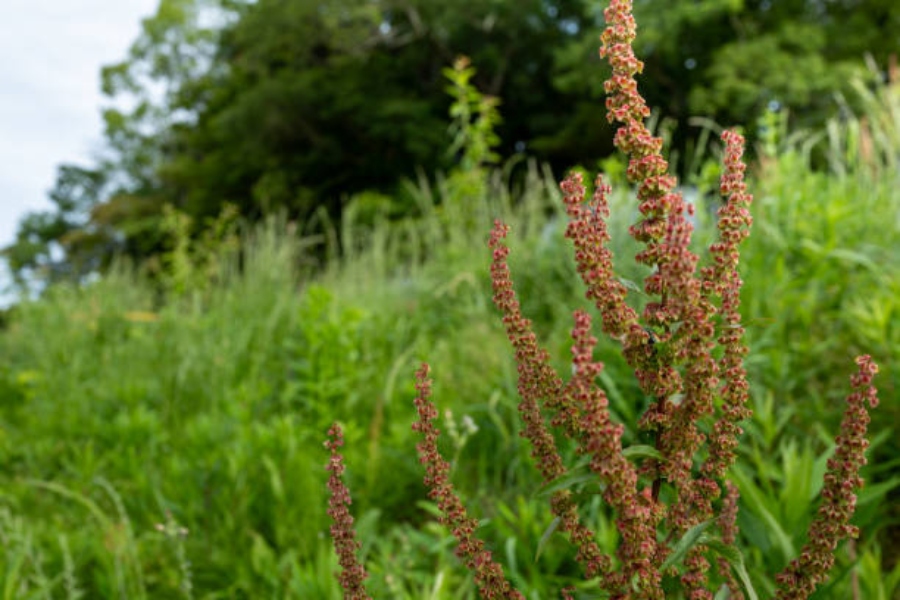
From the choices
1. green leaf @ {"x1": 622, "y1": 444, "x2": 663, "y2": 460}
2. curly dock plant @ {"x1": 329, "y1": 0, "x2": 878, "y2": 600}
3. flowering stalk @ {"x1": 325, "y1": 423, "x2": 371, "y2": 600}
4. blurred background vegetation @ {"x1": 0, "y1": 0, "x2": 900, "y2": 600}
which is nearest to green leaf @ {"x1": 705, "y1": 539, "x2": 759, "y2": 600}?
curly dock plant @ {"x1": 329, "y1": 0, "x2": 878, "y2": 600}

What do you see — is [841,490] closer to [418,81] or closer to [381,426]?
[381,426]

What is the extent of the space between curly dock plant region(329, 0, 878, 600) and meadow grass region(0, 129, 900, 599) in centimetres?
52

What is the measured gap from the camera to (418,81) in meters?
24.6

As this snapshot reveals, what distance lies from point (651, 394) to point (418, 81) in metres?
24.6

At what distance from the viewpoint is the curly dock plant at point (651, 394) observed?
932 mm

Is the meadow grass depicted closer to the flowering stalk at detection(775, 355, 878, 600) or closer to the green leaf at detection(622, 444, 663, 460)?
the flowering stalk at detection(775, 355, 878, 600)

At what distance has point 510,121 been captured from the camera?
24.5 meters

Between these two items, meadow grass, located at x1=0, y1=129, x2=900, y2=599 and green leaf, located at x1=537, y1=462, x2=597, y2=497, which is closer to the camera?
green leaf, located at x1=537, y1=462, x2=597, y2=497

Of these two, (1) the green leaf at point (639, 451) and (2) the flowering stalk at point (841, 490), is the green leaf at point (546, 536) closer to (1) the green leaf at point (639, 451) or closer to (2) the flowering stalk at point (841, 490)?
(1) the green leaf at point (639, 451)

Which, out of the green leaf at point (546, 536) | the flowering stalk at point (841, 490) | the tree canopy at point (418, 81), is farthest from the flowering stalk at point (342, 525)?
the tree canopy at point (418, 81)

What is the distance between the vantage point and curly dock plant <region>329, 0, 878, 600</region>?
0.93 m

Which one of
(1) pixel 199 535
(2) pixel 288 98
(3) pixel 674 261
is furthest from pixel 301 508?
(2) pixel 288 98

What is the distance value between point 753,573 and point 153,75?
3443cm

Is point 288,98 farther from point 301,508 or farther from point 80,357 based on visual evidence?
point 301,508
